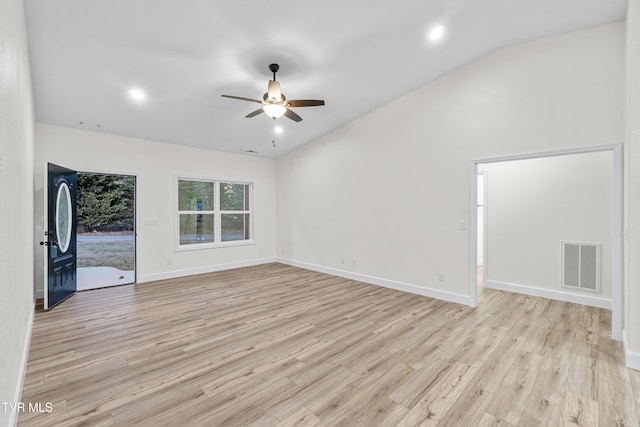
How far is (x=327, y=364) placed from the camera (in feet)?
8.29

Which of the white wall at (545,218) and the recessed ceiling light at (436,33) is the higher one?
the recessed ceiling light at (436,33)

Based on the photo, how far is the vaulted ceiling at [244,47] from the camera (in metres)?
2.71

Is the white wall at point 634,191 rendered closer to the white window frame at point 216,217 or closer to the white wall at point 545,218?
the white wall at point 545,218

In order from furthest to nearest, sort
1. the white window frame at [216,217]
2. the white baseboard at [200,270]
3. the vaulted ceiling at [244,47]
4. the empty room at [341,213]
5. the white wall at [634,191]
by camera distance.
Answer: the white window frame at [216,217]
the white baseboard at [200,270]
the vaulted ceiling at [244,47]
the white wall at [634,191]
the empty room at [341,213]

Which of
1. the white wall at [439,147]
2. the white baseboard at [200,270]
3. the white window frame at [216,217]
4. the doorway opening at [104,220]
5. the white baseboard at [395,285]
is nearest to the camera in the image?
the white wall at [439,147]

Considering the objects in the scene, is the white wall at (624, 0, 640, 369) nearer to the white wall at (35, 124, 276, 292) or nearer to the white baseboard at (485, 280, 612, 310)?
the white baseboard at (485, 280, 612, 310)

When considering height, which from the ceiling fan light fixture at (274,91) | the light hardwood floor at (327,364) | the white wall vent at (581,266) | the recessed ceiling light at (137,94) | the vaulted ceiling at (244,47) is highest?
the vaulted ceiling at (244,47)

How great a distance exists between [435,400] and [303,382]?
3.22 feet

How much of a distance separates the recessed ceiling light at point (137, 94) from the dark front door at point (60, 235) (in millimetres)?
1500

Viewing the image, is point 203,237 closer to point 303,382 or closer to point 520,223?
point 303,382

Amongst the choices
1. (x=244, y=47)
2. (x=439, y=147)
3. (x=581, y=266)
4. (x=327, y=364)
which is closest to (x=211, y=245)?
(x=244, y=47)

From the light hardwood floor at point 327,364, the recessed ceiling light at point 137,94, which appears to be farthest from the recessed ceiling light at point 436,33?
the recessed ceiling light at point 137,94

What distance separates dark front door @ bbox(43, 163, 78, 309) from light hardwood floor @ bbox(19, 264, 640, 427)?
417 millimetres

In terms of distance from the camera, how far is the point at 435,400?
6.71 feet
